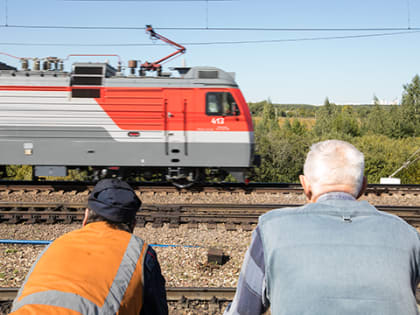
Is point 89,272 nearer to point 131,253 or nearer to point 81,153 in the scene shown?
point 131,253

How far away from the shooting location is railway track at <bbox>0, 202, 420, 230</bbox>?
26.6 feet

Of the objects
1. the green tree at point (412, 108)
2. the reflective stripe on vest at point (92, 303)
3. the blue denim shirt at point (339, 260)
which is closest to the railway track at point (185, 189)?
the reflective stripe on vest at point (92, 303)

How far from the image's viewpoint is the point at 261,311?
1857 mm

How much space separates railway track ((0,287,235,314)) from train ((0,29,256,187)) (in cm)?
618

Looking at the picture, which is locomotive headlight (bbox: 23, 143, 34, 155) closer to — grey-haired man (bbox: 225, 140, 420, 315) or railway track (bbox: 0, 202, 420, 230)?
railway track (bbox: 0, 202, 420, 230)

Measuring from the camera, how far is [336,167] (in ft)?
6.11

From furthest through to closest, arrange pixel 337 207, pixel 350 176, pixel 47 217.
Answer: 1. pixel 47 217
2. pixel 350 176
3. pixel 337 207

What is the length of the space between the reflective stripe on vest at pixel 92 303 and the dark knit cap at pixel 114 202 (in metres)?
0.25

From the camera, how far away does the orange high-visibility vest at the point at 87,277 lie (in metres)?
1.58

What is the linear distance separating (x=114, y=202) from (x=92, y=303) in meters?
0.58

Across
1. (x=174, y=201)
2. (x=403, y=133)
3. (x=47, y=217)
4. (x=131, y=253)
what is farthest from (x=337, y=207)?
(x=403, y=133)

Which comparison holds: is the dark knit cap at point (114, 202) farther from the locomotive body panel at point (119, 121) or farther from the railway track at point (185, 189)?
the railway track at point (185, 189)

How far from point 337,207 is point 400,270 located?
36 cm

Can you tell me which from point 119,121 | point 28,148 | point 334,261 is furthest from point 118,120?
point 334,261
